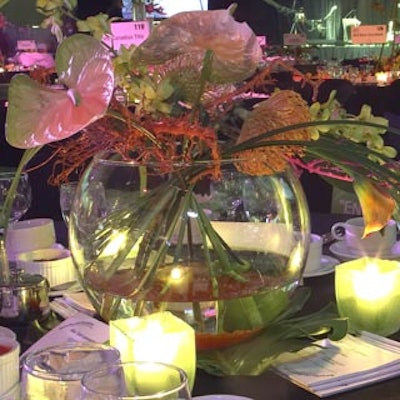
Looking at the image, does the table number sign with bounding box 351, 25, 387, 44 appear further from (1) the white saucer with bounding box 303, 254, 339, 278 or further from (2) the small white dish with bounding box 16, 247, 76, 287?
(2) the small white dish with bounding box 16, 247, 76, 287

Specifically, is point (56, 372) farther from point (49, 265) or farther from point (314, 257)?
point (314, 257)

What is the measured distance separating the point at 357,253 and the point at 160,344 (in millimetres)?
754

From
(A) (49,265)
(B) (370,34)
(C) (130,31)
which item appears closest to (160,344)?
(A) (49,265)

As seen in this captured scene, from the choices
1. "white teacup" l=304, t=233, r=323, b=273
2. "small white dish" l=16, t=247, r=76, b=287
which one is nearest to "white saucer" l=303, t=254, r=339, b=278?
"white teacup" l=304, t=233, r=323, b=273

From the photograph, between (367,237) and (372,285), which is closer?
(372,285)

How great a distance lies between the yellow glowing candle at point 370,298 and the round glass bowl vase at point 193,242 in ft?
0.28

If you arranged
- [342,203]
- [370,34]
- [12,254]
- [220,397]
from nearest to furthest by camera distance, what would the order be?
[220,397] < [12,254] < [342,203] < [370,34]

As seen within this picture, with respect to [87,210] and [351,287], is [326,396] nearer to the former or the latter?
[351,287]

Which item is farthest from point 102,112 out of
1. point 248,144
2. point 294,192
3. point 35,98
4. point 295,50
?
point 295,50

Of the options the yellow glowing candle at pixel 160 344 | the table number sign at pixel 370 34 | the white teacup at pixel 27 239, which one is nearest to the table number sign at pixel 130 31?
the white teacup at pixel 27 239

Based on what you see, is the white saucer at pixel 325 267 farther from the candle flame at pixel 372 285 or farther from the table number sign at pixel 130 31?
the table number sign at pixel 130 31

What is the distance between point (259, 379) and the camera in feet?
3.39

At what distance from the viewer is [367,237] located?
1.62 m

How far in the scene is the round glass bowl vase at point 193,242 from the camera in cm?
106
